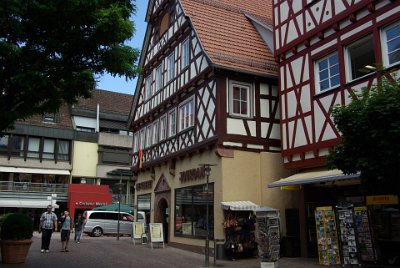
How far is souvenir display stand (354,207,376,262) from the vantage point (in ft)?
40.6

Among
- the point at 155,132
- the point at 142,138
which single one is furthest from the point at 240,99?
the point at 142,138

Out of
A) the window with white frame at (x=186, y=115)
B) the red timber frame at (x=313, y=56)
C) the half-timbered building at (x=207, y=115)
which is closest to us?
the red timber frame at (x=313, y=56)

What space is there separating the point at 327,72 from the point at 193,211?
327 inches

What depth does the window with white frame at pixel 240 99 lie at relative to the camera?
1780 centimetres

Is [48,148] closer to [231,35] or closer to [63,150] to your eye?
[63,150]

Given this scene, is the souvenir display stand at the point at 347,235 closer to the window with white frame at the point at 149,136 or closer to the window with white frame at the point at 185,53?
the window with white frame at the point at 185,53

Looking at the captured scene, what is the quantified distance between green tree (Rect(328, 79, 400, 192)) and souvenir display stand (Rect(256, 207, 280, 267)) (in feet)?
16.1

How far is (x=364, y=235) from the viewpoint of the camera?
12516 mm

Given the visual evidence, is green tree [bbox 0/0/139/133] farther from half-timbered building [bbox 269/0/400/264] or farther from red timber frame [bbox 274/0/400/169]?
red timber frame [bbox 274/0/400/169]

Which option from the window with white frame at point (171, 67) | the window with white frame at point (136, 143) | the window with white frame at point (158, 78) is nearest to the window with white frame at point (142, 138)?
the window with white frame at point (136, 143)

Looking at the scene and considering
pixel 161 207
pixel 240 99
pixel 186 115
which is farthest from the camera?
pixel 161 207

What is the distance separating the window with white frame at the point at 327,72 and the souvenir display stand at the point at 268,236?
178 inches

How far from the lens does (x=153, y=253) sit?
17.9 m

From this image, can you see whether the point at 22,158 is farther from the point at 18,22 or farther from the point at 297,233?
the point at 18,22
